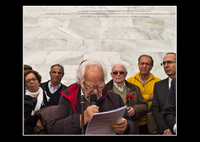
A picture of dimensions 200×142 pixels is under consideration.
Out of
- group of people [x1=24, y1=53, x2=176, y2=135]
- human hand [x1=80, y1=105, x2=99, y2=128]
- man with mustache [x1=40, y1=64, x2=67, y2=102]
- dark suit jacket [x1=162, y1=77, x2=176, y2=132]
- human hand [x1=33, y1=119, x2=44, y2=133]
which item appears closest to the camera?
Answer: human hand [x1=80, y1=105, x2=99, y2=128]

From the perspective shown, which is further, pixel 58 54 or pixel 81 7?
pixel 81 7

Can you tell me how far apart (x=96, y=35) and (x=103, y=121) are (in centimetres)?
239

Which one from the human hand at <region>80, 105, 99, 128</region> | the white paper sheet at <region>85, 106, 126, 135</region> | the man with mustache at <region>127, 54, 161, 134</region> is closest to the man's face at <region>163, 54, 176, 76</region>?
the man with mustache at <region>127, 54, 161, 134</region>

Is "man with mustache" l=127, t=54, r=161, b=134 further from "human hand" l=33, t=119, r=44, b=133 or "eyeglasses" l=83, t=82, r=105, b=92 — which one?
"human hand" l=33, t=119, r=44, b=133

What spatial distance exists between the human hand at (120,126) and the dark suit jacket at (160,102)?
110cm

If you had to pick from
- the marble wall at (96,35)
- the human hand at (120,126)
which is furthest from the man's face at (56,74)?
the human hand at (120,126)

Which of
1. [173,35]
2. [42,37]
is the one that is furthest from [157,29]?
[42,37]

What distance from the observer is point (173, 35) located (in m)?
4.95

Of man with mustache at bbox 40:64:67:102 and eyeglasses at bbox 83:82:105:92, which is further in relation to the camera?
man with mustache at bbox 40:64:67:102

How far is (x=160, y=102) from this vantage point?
4285 mm

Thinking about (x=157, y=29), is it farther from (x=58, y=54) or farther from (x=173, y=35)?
(x=58, y=54)

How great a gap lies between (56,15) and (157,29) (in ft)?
8.14

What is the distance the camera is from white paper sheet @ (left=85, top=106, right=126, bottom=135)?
3.09m

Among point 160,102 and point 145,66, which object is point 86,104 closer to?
point 160,102
